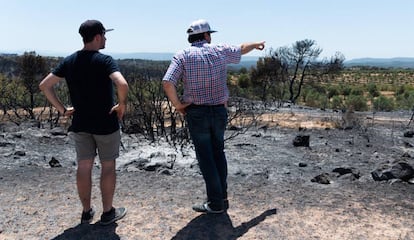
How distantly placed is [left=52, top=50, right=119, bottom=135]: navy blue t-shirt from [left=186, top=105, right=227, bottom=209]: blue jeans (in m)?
0.66

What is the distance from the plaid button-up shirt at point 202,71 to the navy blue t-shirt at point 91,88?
1.56 feet

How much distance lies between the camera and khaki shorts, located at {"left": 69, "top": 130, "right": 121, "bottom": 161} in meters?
3.71

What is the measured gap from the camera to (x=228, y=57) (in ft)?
12.8

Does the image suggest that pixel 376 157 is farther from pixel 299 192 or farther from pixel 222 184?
pixel 222 184

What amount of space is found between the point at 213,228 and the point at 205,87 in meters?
1.20

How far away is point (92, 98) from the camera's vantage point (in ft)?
11.8

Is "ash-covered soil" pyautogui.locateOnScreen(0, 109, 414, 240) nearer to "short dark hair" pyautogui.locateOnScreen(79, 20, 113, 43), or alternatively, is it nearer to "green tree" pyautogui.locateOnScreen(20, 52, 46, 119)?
"short dark hair" pyautogui.locateOnScreen(79, 20, 113, 43)

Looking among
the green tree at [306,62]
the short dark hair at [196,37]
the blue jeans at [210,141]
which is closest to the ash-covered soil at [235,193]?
the blue jeans at [210,141]

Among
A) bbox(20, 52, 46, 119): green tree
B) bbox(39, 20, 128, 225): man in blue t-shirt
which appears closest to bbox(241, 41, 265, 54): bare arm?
bbox(39, 20, 128, 225): man in blue t-shirt

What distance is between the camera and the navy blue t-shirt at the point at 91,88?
11.6 ft

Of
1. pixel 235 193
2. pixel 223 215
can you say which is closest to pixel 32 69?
pixel 235 193

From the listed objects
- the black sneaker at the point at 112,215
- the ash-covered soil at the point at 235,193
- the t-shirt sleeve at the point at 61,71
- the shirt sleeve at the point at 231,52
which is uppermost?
the shirt sleeve at the point at 231,52

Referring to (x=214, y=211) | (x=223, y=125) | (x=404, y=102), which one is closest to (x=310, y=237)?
(x=214, y=211)

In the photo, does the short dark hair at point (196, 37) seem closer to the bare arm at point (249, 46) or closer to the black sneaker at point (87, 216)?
the bare arm at point (249, 46)
